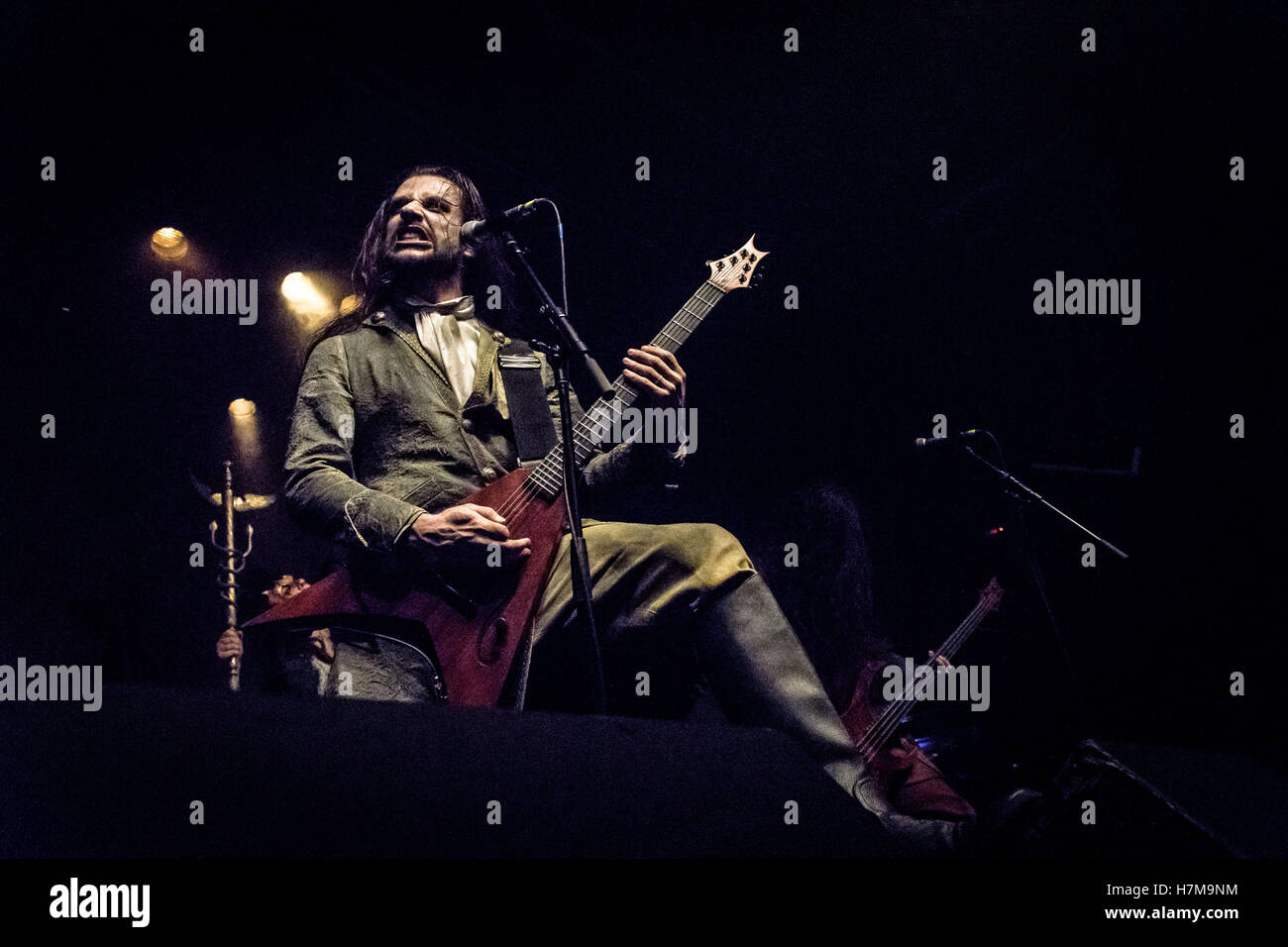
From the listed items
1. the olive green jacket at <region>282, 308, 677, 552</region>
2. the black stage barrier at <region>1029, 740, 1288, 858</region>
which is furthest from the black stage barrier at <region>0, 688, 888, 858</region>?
the olive green jacket at <region>282, 308, 677, 552</region>

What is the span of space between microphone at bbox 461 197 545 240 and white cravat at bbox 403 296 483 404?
17.4 inches

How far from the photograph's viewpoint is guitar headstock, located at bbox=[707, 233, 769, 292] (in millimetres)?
2629

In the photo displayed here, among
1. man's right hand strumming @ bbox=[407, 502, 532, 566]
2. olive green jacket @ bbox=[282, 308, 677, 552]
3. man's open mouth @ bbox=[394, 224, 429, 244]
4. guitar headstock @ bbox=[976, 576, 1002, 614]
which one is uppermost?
man's open mouth @ bbox=[394, 224, 429, 244]

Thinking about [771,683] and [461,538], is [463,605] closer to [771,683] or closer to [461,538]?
[461,538]

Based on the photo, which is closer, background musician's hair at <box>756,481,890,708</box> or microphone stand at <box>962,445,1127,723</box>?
microphone stand at <box>962,445,1127,723</box>

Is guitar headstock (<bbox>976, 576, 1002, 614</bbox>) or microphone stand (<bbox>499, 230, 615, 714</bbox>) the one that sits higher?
microphone stand (<bbox>499, 230, 615, 714</bbox>)

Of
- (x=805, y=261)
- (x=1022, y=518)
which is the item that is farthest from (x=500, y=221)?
(x=805, y=261)

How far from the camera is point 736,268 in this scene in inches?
104

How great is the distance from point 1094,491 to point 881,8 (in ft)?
7.88

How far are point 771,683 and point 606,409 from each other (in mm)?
863

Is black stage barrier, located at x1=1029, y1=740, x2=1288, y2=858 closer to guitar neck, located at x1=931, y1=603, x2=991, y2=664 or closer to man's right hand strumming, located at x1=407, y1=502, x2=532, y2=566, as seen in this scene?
man's right hand strumming, located at x1=407, y1=502, x2=532, y2=566
